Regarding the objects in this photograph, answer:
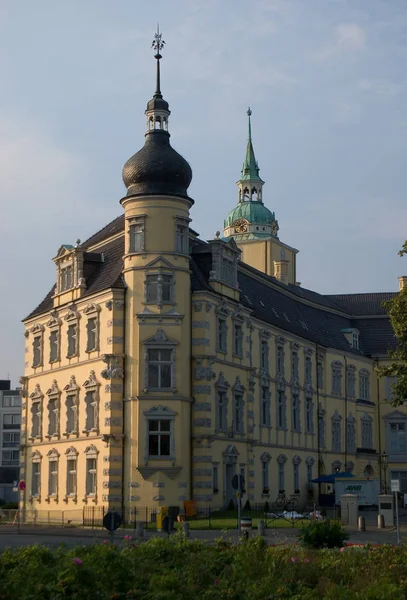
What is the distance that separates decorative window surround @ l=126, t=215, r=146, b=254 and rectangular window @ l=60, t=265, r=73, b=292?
6485 mm

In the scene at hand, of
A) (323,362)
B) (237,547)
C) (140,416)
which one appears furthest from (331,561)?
(323,362)

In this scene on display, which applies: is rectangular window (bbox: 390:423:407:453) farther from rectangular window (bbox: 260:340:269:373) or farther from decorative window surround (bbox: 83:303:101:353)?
decorative window surround (bbox: 83:303:101:353)

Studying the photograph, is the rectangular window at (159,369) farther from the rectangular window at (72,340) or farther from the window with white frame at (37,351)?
the window with white frame at (37,351)

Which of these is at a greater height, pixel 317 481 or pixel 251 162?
pixel 251 162

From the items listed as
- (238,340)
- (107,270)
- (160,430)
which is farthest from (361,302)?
(160,430)

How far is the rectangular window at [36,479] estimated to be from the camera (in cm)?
6047

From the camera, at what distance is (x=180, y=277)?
5359 centimetres

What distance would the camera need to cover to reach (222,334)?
187 ft

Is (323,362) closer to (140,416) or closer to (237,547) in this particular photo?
(140,416)

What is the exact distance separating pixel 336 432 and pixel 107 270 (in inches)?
1041

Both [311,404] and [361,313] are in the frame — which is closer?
[311,404]

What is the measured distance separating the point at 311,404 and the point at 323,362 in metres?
4.07

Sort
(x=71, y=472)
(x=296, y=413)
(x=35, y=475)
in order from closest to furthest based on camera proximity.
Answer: (x=71, y=472) < (x=35, y=475) < (x=296, y=413)

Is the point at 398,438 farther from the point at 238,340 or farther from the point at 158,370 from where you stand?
the point at 158,370
